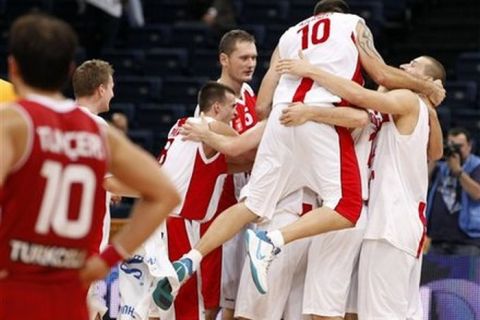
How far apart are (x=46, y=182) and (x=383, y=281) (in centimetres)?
391

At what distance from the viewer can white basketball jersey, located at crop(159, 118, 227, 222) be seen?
27.3ft

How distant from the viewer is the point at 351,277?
809 centimetres

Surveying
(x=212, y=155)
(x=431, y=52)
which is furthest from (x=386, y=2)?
(x=212, y=155)

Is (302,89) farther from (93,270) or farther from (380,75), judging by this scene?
(93,270)

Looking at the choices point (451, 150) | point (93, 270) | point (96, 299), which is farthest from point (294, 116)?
point (451, 150)

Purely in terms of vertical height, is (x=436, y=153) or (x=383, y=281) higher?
(x=436, y=153)

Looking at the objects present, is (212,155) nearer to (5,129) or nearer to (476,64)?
(5,129)

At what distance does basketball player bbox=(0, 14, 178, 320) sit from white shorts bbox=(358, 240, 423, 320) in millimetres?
3625

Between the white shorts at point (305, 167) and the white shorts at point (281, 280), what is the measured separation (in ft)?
0.38

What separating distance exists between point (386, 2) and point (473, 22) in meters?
1.34

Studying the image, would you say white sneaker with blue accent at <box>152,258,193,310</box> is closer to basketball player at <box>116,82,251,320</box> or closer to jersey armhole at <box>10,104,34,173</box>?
basketball player at <box>116,82,251,320</box>

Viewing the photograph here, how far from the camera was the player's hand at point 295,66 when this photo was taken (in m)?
7.74

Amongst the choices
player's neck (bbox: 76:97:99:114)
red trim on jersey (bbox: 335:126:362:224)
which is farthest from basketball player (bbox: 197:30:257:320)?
player's neck (bbox: 76:97:99:114)

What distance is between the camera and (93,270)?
4504mm
